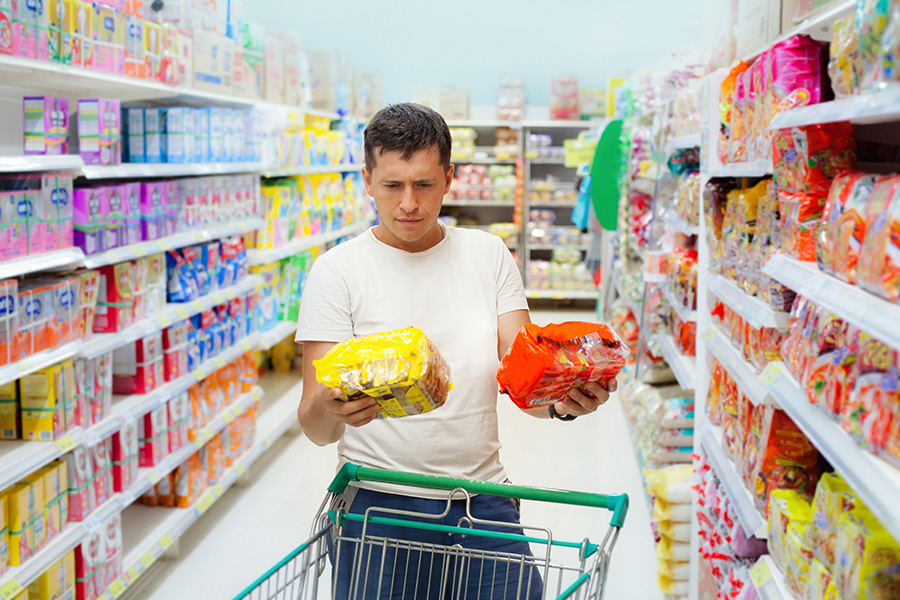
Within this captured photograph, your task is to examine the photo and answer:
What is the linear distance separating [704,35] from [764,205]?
4.91 ft

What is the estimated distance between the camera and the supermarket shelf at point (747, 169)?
207 centimetres

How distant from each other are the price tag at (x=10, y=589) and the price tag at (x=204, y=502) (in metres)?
1.29

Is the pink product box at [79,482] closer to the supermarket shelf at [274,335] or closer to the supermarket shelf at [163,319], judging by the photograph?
the supermarket shelf at [163,319]

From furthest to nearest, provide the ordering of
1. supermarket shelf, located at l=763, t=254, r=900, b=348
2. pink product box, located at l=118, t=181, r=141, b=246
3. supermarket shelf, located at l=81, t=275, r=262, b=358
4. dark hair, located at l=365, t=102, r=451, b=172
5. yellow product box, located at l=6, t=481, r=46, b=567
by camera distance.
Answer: pink product box, located at l=118, t=181, r=141, b=246 < supermarket shelf, located at l=81, t=275, r=262, b=358 < yellow product box, located at l=6, t=481, r=46, b=567 < dark hair, located at l=365, t=102, r=451, b=172 < supermarket shelf, located at l=763, t=254, r=900, b=348

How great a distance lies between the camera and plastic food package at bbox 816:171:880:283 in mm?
1387

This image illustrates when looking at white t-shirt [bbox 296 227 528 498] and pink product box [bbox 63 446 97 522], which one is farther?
pink product box [bbox 63 446 97 522]

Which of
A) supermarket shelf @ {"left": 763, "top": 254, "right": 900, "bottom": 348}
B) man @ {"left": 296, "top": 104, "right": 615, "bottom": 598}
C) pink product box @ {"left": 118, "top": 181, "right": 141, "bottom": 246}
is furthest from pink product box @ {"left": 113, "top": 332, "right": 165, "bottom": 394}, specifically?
supermarket shelf @ {"left": 763, "top": 254, "right": 900, "bottom": 348}

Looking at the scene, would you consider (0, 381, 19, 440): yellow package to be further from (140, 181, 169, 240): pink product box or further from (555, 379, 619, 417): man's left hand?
(555, 379, 619, 417): man's left hand

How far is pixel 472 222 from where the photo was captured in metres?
10.4

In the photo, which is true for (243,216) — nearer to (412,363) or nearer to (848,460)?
(412,363)

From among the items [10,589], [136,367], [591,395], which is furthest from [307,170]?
[591,395]

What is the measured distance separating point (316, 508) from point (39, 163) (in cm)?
227

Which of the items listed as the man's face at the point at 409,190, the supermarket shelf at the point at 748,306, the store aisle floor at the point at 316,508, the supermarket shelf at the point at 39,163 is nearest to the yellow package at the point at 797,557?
the supermarket shelf at the point at 748,306

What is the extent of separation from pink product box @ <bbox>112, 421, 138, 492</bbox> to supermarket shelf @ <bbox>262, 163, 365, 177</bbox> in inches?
72.8
